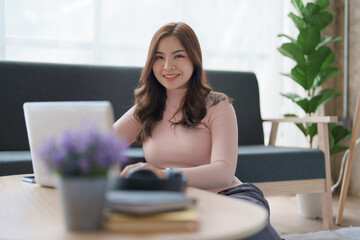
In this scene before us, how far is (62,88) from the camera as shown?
251cm

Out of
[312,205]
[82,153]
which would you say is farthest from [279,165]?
[82,153]

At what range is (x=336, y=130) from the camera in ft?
10.4

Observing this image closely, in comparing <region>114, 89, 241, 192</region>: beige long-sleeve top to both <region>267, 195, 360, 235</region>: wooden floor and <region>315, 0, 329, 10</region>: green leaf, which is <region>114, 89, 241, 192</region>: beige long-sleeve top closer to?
<region>267, 195, 360, 235</region>: wooden floor

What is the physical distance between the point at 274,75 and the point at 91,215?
3.16 metres

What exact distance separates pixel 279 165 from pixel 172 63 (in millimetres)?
961

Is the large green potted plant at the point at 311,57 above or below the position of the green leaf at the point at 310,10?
below

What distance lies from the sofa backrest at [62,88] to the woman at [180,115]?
78 centimetres

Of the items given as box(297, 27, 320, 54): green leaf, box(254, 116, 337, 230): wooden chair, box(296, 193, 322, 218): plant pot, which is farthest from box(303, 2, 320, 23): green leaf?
box(296, 193, 322, 218): plant pot

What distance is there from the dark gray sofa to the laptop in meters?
0.97

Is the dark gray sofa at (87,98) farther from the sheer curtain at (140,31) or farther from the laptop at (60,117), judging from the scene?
the laptop at (60,117)

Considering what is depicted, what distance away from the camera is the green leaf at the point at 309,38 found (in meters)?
3.07

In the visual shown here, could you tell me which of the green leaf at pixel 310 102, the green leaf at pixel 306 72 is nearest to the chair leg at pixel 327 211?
the green leaf at pixel 310 102

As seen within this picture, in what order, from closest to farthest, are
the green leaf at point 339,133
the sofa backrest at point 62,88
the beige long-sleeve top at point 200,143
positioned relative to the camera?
the beige long-sleeve top at point 200,143, the sofa backrest at point 62,88, the green leaf at point 339,133

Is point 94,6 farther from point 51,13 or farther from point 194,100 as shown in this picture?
point 194,100
